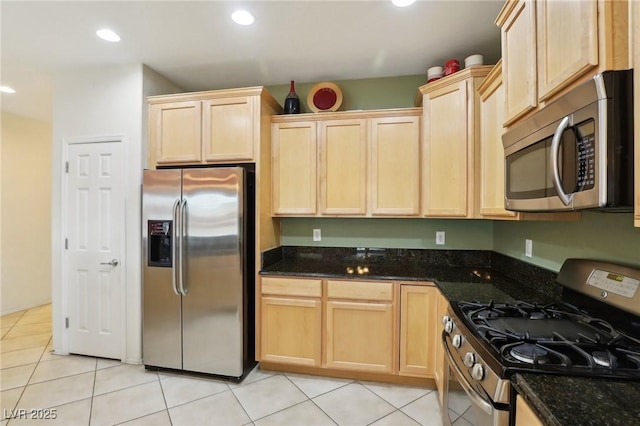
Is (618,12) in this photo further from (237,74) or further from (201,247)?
(237,74)

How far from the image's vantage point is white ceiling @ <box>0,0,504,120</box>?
1970 millimetres

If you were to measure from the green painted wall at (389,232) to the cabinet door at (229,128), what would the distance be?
0.89 metres

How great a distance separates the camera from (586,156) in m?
0.95

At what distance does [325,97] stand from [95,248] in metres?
2.61

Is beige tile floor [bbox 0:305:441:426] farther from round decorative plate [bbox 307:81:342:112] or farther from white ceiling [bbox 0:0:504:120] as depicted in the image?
white ceiling [bbox 0:0:504:120]

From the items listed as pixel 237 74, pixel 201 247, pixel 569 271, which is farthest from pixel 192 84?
pixel 569 271

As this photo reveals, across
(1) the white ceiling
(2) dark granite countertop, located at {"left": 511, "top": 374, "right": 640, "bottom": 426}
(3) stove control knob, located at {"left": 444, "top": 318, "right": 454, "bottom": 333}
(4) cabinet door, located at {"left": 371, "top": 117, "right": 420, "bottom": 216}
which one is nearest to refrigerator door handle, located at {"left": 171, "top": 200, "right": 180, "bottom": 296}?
(1) the white ceiling

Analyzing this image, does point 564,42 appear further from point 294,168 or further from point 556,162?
point 294,168

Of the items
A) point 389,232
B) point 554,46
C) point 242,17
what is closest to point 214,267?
point 389,232

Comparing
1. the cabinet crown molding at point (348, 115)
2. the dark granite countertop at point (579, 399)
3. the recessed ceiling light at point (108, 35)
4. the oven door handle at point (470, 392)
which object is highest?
the recessed ceiling light at point (108, 35)

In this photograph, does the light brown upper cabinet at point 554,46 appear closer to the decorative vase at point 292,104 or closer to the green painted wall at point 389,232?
the green painted wall at point 389,232

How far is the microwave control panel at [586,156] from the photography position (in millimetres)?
924

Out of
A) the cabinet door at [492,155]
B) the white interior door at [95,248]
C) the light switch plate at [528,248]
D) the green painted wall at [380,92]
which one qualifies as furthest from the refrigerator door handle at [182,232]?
the light switch plate at [528,248]

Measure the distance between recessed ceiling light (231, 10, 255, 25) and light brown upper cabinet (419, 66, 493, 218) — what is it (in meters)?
1.46
